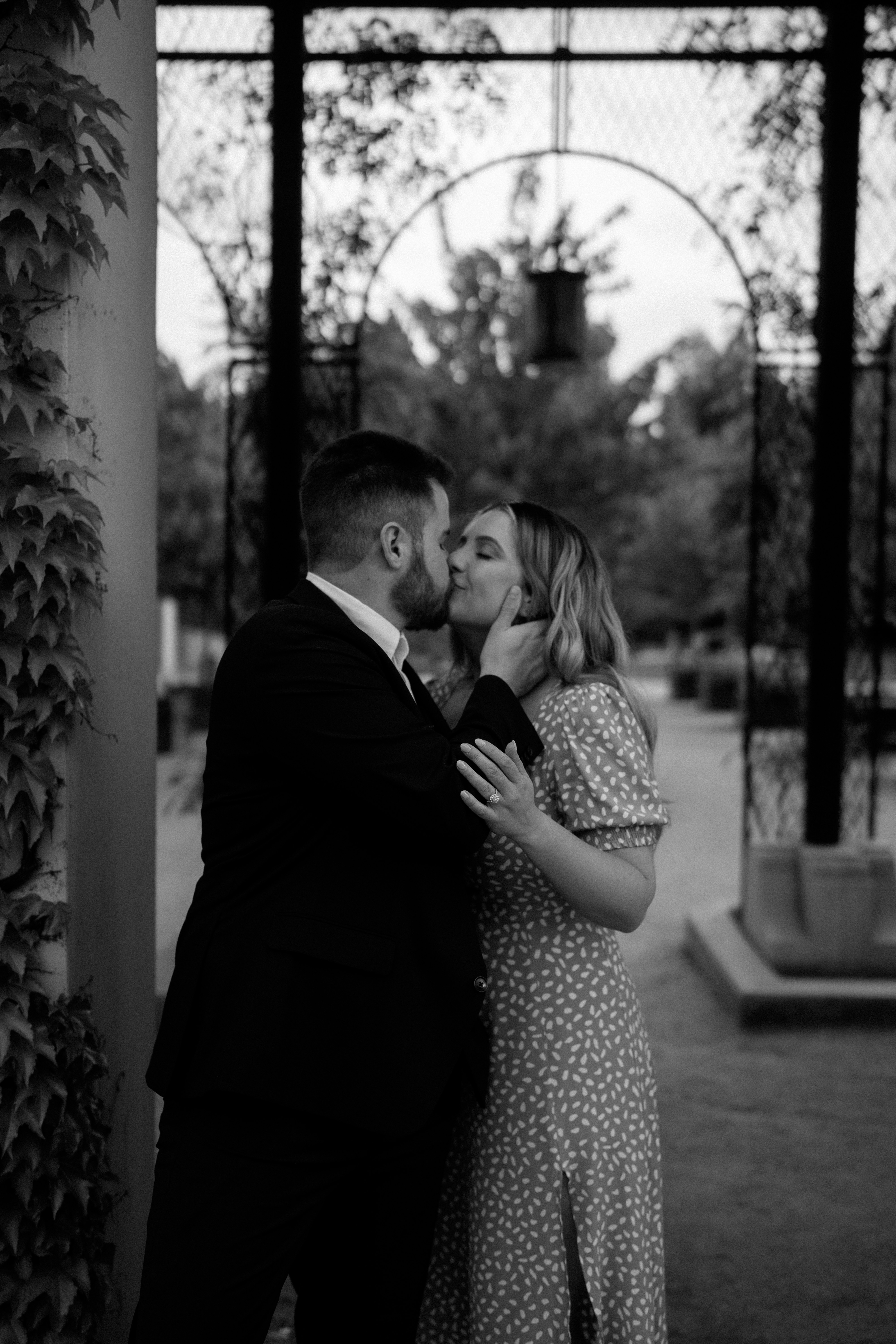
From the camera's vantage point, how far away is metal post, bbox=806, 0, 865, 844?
256 inches

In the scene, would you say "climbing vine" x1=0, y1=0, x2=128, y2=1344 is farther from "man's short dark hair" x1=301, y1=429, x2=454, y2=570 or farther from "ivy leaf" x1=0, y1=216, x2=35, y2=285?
"man's short dark hair" x1=301, y1=429, x2=454, y2=570

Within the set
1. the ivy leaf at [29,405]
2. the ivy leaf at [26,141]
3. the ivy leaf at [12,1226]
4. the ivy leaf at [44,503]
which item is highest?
the ivy leaf at [26,141]

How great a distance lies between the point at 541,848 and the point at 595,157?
17.4ft

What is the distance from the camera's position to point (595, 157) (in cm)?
657

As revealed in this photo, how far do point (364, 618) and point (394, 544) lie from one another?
0.48 ft

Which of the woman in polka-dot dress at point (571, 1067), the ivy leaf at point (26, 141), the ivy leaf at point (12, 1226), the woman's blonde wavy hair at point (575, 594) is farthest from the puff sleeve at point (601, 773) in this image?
the ivy leaf at point (26, 141)

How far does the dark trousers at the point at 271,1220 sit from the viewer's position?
2.08 m

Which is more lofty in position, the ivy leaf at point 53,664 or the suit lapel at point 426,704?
the ivy leaf at point 53,664

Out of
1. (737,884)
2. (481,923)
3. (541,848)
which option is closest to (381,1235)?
(481,923)

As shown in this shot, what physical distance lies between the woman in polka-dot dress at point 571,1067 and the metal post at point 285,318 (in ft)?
12.0

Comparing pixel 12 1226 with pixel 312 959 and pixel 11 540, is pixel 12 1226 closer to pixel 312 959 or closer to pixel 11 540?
pixel 312 959

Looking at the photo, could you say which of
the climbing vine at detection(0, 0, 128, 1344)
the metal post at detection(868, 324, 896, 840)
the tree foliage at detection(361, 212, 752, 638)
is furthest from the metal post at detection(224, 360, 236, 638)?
the tree foliage at detection(361, 212, 752, 638)

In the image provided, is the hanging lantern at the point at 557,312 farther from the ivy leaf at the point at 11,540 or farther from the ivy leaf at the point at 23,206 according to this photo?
the ivy leaf at the point at 11,540

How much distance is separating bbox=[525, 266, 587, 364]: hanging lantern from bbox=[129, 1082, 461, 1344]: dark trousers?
5895mm
